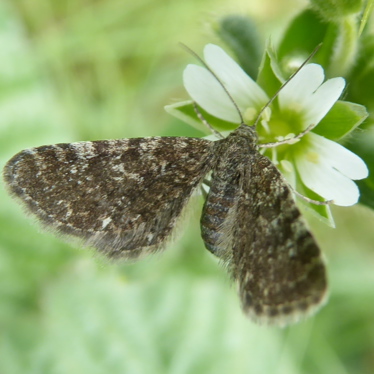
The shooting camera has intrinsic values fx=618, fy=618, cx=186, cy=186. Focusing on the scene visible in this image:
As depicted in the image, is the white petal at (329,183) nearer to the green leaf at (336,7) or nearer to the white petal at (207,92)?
the white petal at (207,92)

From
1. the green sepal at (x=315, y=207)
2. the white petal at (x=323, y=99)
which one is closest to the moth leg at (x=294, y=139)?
the white petal at (x=323, y=99)

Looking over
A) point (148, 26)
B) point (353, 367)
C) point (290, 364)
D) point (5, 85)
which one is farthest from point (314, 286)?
point (148, 26)

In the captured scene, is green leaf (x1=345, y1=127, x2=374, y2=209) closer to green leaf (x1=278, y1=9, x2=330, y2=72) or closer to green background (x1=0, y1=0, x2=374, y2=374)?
green leaf (x1=278, y1=9, x2=330, y2=72)

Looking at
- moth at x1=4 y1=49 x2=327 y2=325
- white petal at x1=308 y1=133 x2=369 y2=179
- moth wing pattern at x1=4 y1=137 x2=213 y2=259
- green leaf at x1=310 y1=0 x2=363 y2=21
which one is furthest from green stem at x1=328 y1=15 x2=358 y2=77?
moth wing pattern at x1=4 y1=137 x2=213 y2=259

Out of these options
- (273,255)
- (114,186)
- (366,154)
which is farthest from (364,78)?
(114,186)

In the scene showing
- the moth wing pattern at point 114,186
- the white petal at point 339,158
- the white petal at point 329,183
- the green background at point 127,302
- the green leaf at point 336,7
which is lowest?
the green background at point 127,302

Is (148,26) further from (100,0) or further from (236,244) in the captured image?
(236,244)
